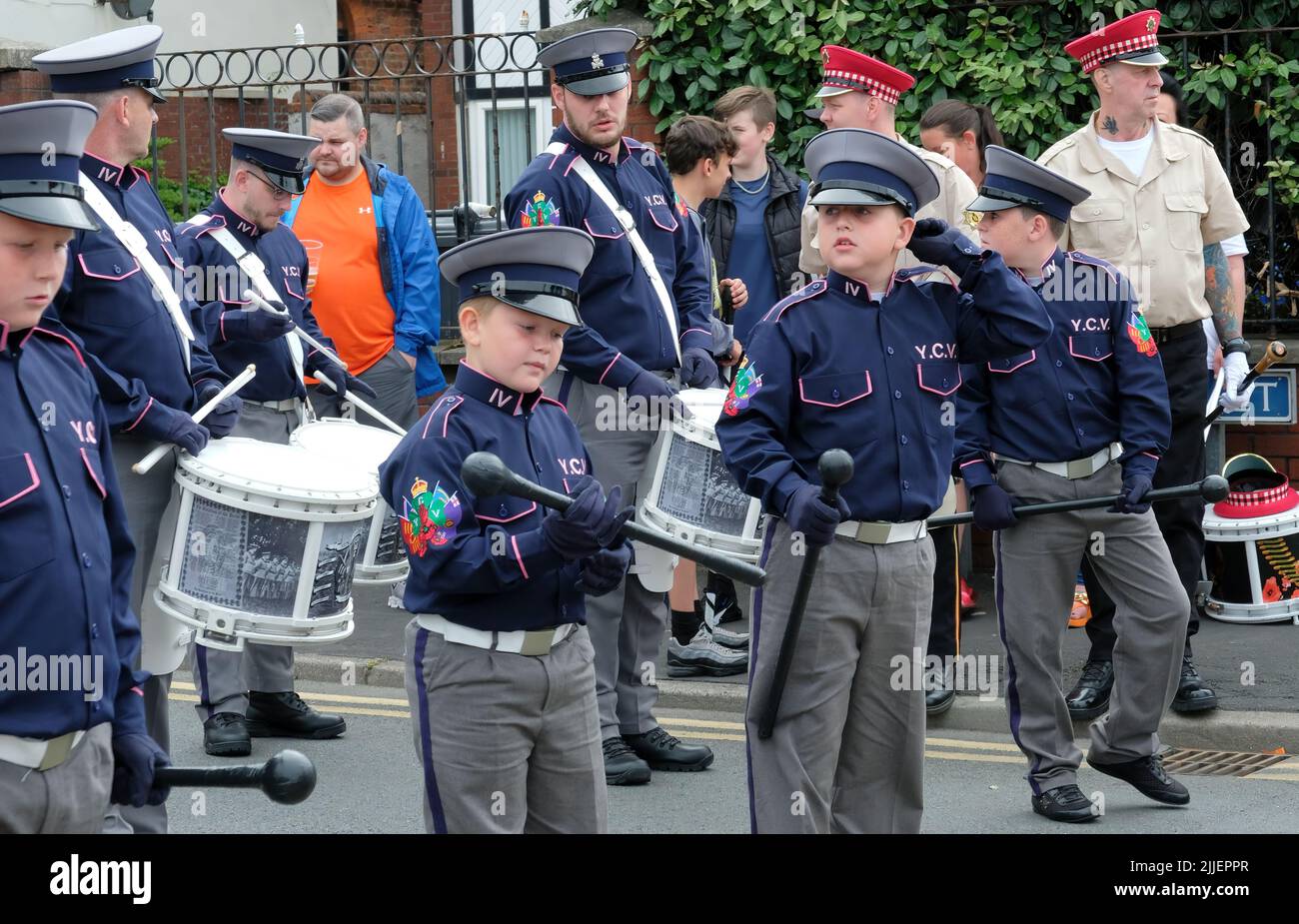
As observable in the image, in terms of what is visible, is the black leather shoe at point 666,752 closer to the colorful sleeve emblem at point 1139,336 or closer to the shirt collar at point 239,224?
the colorful sleeve emblem at point 1139,336

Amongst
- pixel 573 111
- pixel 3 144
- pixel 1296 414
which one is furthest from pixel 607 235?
pixel 1296 414

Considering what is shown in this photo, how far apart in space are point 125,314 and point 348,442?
2.91 ft

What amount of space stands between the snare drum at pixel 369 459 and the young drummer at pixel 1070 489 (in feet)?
6.15

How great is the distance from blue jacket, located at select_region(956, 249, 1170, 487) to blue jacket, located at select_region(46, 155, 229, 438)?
8.13ft

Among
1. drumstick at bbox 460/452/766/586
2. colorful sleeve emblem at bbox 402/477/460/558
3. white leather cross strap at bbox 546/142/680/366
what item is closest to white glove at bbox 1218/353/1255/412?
white leather cross strap at bbox 546/142/680/366

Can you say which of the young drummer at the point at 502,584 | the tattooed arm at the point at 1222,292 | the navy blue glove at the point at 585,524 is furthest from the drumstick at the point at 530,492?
the tattooed arm at the point at 1222,292

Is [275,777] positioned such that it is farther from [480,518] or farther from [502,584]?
[480,518]

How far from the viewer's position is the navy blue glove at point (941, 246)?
4.73 metres

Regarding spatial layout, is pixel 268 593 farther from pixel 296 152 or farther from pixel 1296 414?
pixel 1296 414

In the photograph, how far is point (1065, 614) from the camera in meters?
5.82

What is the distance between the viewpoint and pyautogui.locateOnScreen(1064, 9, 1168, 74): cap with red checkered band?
6.75m

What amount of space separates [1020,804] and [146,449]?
9.97 ft

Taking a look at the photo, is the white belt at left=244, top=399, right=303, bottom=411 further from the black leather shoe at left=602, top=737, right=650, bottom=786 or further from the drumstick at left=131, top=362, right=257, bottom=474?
the black leather shoe at left=602, top=737, right=650, bottom=786

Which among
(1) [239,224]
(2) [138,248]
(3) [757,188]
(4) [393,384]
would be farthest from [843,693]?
(4) [393,384]
